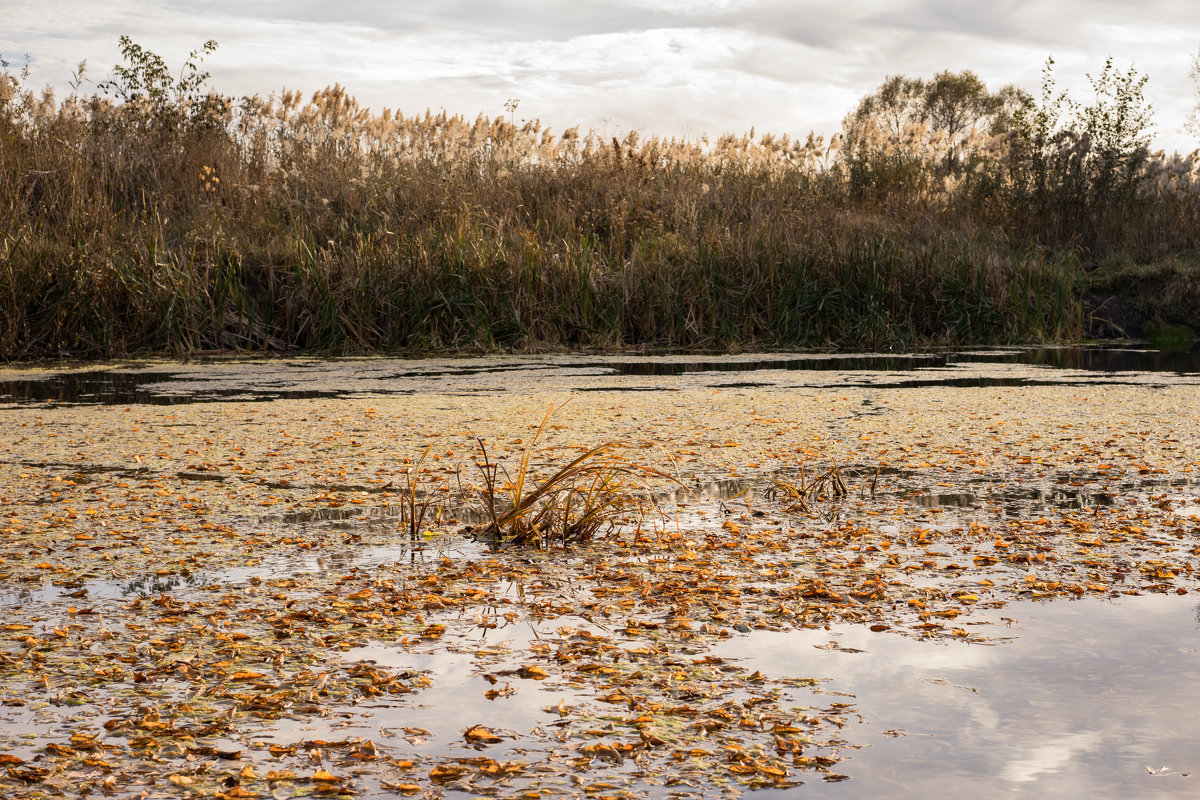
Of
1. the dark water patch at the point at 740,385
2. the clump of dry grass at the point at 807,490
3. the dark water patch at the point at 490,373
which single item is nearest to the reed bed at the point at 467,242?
the dark water patch at the point at 490,373

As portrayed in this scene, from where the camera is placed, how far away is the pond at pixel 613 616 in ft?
4.66

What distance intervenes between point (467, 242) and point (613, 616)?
613 centimetres

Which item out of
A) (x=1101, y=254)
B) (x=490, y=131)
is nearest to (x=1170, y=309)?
(x=1101, y=254)

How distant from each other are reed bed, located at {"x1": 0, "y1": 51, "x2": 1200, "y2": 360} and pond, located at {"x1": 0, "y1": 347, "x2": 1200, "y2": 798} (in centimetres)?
341

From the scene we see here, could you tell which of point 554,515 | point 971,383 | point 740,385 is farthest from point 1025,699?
point 971,383

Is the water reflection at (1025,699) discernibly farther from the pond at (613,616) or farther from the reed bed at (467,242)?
the reed bed at (467,242)

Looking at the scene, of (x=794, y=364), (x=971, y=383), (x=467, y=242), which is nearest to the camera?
(x=971, y=383)

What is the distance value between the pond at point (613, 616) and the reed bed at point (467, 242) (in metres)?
3.41

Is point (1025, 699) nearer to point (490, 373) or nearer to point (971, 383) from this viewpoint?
point (971, 383)

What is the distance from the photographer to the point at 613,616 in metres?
2.01

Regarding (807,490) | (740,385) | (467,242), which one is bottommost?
(807,490)

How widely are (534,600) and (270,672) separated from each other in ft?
1.78

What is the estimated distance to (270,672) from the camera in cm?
172

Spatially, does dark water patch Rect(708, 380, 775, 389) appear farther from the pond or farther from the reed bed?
the reed bed
